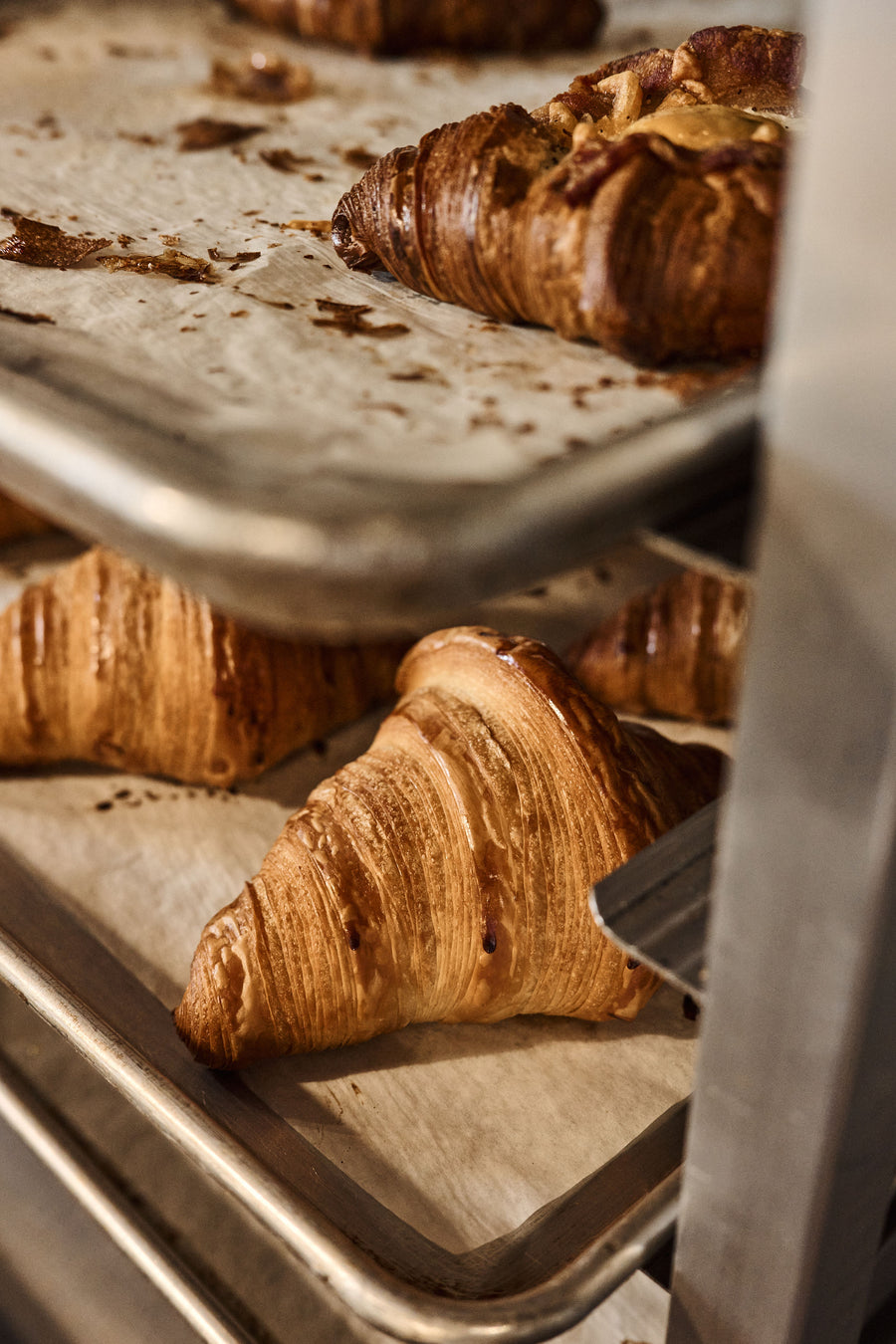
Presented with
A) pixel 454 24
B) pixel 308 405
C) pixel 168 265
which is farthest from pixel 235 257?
pixel 454 24

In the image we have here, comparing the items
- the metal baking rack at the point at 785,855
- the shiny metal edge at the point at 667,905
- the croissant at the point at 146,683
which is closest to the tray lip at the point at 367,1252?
the metal baking rack at the point at 785,855

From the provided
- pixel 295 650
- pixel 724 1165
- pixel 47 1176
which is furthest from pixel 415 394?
pixel 47 1176

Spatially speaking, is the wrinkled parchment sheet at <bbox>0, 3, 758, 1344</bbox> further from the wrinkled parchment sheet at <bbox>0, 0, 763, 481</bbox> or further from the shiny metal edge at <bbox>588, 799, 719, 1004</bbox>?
the shiny metal edge at <bbox>588, 799, 719, 1004</bbox>

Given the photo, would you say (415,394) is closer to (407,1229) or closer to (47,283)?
(47,283)

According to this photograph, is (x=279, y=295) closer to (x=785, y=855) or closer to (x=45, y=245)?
(x=45, y=245)

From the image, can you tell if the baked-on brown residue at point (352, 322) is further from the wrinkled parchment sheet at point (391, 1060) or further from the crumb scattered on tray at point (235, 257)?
the wrinkled parchment sheet at point (391, 1060)

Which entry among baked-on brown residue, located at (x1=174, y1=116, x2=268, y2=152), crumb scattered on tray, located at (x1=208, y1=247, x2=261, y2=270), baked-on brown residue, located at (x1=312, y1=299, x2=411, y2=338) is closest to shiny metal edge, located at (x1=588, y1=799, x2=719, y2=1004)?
baked-on brown residue, located at (x1=312, y1=299, x2=411, y2=338)
